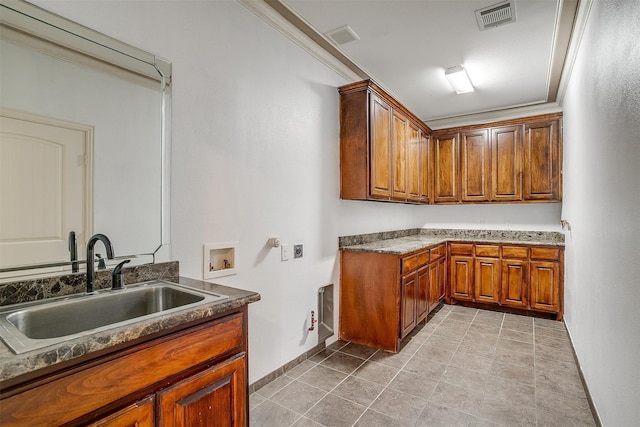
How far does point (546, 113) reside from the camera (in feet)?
14.1

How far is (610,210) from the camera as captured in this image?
5.45 feet

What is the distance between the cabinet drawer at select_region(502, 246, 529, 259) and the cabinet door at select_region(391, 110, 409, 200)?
57.6 inches

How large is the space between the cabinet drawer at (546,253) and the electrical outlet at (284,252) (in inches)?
122

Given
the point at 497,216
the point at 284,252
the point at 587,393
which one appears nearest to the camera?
the point at 587,393

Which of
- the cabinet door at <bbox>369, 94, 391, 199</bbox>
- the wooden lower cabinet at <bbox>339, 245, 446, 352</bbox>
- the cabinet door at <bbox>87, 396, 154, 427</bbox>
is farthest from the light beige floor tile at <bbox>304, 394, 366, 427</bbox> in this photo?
the cabinet door at <bbox>369, 94, 391, 199</bbox>

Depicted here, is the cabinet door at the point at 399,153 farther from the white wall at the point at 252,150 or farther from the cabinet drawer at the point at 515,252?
the cabinet drawer at the point at 515,252

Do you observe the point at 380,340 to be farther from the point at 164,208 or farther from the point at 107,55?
the point at 107,55

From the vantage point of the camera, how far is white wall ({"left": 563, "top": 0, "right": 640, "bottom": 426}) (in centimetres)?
129

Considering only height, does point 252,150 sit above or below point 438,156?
below

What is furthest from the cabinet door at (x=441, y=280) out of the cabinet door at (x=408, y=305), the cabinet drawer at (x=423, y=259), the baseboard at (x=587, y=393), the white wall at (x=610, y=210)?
the white wall at (x=610, y=210)

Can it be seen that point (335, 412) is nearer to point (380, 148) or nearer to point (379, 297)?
point (379, 297)

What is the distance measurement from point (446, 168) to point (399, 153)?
147cm

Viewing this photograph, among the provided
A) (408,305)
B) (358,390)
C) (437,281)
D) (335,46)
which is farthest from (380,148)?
(358,390)

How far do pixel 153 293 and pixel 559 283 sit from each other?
165 inches
